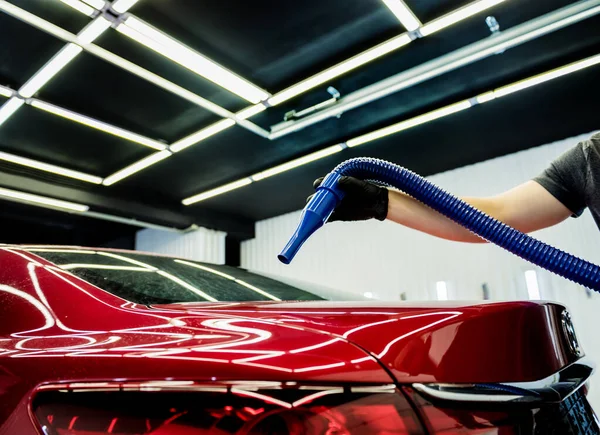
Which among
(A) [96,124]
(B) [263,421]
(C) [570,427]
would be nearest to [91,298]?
(B) [263,421]

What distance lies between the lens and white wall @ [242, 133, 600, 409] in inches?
200

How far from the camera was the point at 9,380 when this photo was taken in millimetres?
777

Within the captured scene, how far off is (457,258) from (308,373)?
19.1ft

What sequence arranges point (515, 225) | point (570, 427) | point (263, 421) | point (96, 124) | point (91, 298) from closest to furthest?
point (263, 421) → point (570, 427) → point (91, 298) → point (515, 225) → point (96, 124)

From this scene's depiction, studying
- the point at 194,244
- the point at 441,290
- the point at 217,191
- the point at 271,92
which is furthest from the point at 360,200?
the point at 194,244

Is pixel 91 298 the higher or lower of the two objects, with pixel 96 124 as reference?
lower

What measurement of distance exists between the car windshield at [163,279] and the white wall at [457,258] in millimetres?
4690

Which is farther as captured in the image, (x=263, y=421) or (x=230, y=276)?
(x=230, y=276)

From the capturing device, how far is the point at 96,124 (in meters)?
4.89

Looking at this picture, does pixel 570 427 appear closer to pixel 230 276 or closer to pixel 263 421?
pixel 263 421

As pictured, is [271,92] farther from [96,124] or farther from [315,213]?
[315,213]

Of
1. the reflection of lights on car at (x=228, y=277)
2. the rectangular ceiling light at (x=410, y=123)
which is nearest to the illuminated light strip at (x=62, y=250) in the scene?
the reflection of lights on car at (x=228, y=277)

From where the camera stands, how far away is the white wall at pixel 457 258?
5.09m

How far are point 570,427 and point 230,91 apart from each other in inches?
165
